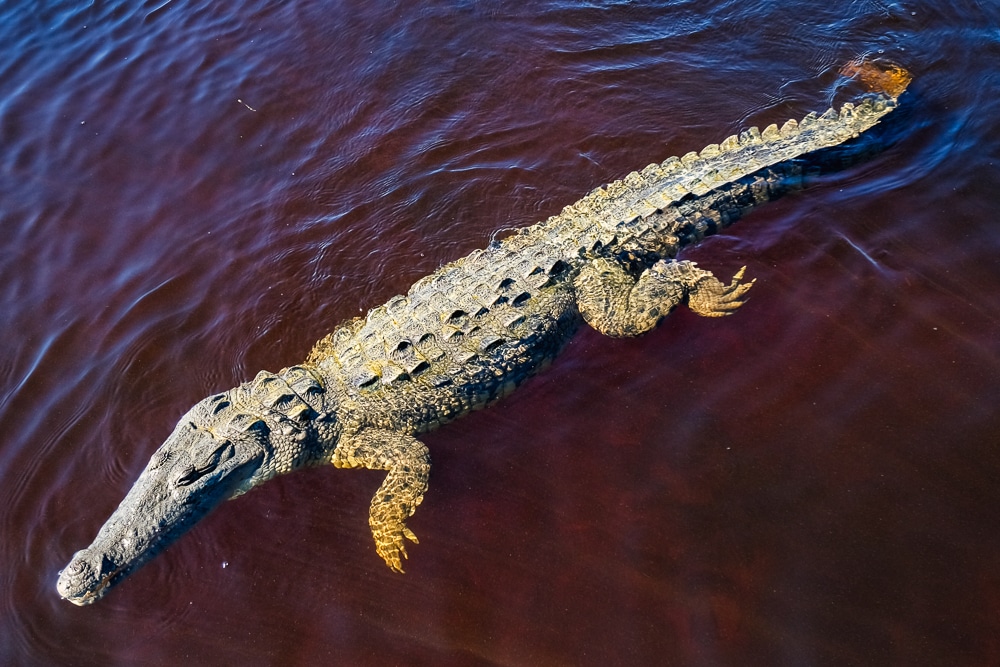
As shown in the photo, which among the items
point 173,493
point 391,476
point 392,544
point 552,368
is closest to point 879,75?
point 552,368

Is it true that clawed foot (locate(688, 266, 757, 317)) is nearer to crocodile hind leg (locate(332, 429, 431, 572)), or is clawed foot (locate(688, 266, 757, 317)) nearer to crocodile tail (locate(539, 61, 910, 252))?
crocodile tail (locate(539, 61, 910, 252))

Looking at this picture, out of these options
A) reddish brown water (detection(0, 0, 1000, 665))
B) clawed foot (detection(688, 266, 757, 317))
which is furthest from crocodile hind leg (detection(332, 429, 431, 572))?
clawed foot (detection(688, 266, 757, 317))

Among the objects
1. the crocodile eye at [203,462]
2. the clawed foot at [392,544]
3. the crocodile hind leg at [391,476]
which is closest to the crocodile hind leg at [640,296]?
the crocodile hind leg at [391,476]

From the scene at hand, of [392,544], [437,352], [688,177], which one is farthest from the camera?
[688,177]

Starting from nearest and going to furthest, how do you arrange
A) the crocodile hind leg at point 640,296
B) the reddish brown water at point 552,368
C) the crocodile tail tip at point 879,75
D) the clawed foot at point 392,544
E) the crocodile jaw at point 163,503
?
the reddish brown water at point 552,368, the crocodile jaw at point 163,503, the clawed foot at point 392,544, the crocodile hind leg at point 640,296, the crocodile tail tip at point 879,75

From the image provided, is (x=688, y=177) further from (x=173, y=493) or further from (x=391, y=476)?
(x=173, y=493)

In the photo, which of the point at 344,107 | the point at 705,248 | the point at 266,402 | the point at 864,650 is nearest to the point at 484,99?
the point at 344,107

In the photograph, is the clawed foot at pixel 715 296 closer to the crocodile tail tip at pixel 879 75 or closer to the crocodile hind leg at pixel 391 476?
the crocodile hind leg at pixel 391 476
